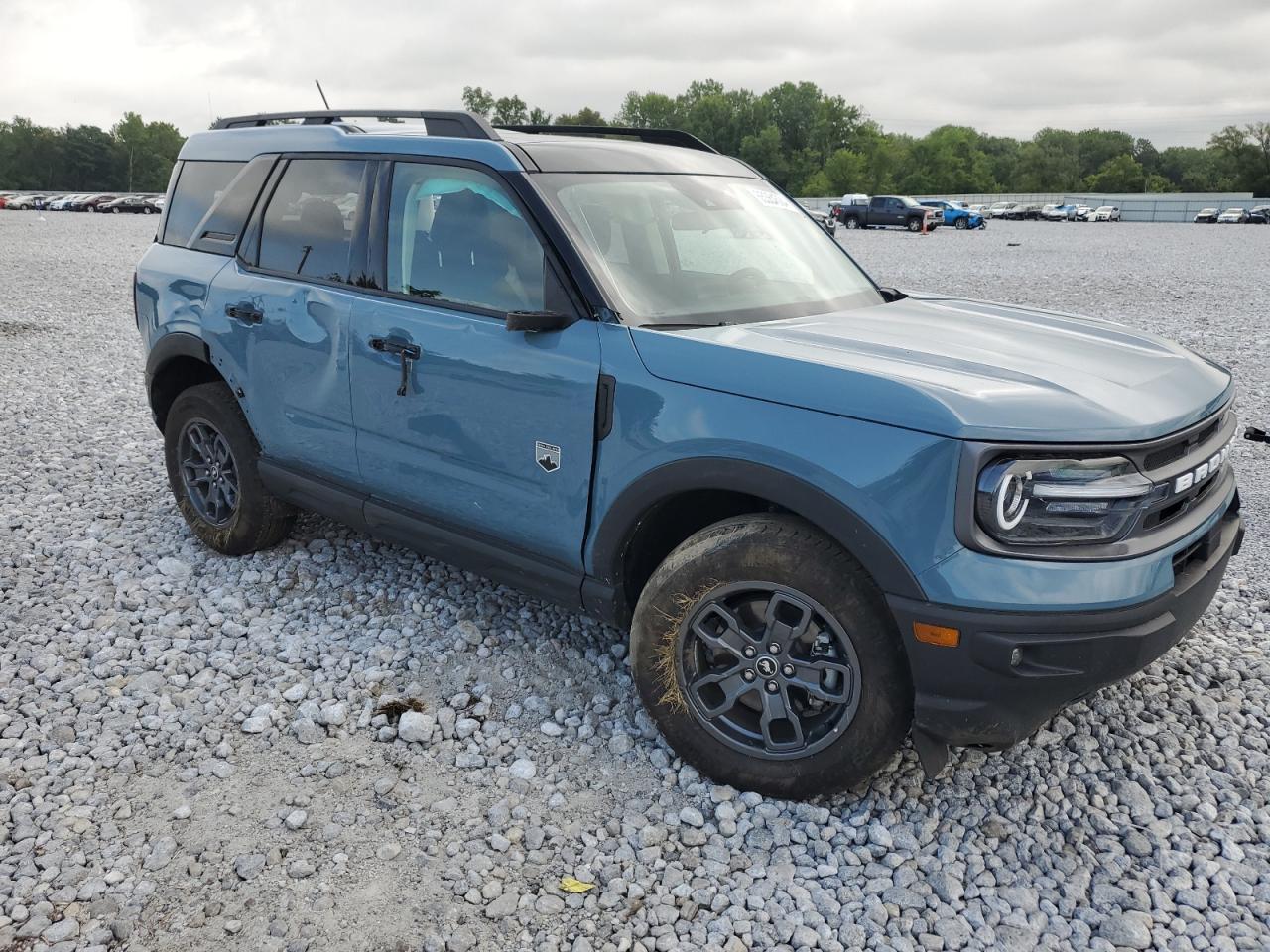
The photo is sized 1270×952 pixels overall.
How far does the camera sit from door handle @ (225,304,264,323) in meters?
4.25

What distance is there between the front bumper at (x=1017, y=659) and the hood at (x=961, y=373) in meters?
0.45

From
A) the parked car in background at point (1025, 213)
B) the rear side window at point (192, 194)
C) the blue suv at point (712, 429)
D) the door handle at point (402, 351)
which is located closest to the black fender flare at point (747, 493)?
the blue suv at point (712, 429)

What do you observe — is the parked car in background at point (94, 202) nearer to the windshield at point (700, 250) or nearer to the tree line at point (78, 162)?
the tree line at point (78, 162)

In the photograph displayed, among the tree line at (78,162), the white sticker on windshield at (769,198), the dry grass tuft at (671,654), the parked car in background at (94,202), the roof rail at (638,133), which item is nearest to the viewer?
the dry grass tuft at (671,654)

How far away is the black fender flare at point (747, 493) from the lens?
103 inches

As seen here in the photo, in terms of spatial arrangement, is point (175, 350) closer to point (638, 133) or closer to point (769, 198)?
point (638, 133)

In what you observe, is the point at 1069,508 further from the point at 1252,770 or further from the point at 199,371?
the point at 199,371

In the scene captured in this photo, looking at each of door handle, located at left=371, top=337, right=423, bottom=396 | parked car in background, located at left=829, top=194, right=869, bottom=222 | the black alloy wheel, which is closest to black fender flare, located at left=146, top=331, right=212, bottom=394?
door handle, located at left=371, top=337, right=423, bottom=396

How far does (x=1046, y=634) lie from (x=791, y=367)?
3.13 feet

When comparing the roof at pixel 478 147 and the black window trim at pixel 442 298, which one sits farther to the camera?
the roof at pixel 478 147

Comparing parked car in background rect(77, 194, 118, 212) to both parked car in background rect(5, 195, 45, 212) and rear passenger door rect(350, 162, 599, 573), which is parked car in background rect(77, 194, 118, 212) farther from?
rear passenger door rect(350, 162, 599, 573)

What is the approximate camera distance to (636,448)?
9.96ft

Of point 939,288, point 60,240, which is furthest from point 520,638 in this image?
point 60,240

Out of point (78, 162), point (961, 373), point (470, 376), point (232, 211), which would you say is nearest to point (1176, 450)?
point (961, 373)
